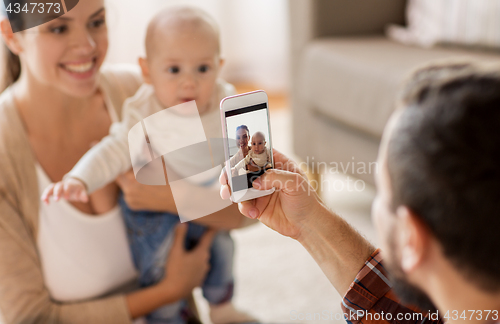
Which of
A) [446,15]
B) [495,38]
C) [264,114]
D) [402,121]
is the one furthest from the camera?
[446,15]

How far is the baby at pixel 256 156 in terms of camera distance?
1.72 ft

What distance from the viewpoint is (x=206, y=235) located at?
89 cm

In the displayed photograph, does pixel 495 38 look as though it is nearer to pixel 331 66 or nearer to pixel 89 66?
pixel 331 66

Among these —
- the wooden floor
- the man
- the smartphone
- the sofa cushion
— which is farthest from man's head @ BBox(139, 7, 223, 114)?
the wooden floor

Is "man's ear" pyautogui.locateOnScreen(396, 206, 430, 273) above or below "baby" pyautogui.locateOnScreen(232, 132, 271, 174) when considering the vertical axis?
below

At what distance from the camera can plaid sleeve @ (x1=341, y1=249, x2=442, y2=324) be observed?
24.5 inches

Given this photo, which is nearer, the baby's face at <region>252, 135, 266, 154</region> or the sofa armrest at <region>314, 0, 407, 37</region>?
the baby's face at <region>252, 135, 266, 154</region>

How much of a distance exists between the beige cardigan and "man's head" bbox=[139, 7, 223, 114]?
122 millimetres

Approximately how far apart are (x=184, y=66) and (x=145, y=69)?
0.08 metres

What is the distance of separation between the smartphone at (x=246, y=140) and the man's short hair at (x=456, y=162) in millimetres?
160

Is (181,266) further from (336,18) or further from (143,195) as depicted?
(336,18)

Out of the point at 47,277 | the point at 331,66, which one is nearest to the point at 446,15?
the point at 331,66

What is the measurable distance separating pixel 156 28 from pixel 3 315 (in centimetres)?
50

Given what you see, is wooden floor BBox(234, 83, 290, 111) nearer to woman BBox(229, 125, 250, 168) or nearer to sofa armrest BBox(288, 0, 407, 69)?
sofa armrest BBox(288, 0, 407, 69)
